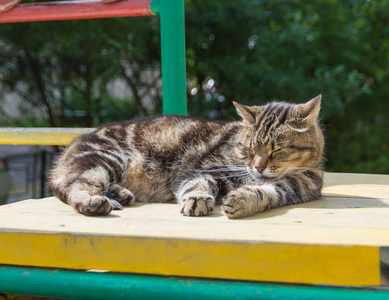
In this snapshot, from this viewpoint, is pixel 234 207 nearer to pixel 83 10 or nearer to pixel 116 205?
pixel 116 205

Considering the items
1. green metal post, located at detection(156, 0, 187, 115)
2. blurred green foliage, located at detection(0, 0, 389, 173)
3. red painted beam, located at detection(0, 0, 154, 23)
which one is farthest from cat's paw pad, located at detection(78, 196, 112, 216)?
blurred green foliage, located at detection(0, 0, 389, 173)

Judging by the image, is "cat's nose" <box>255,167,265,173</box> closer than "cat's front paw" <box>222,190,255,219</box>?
No

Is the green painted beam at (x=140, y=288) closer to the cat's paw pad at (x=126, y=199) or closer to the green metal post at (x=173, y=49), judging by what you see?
the cat's paw pad at (x=126, y=199)

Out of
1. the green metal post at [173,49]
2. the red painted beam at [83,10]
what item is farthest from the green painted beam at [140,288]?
the red painted beam at [83,10]

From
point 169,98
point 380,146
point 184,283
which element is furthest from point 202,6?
point 184,283

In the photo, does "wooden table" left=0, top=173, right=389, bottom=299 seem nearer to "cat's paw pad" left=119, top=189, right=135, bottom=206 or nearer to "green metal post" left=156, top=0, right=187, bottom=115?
"cat's paw pad" left=119, top=189, right=135, bottom=206

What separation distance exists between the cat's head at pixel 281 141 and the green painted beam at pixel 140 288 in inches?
36.2

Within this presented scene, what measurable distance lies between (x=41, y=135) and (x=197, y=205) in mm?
1342

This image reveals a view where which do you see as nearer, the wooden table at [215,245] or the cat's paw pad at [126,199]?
the wooden table at [215,245]

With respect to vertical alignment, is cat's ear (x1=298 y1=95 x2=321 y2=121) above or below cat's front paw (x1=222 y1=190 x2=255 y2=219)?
above

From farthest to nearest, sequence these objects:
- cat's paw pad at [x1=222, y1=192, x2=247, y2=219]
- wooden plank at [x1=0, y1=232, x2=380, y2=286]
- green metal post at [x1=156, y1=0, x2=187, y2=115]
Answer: green metal post at [x1=156, y1=0, x2=187, y2=115]
cat's paw pad at [x1=222, y1=192, x2=247, y2=219]
wooden plank at [x1=0, y1=232, x2=380, y2=286]

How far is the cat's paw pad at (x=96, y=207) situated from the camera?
75.9 inches

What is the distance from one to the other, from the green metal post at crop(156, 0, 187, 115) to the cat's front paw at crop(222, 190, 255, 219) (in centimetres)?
113

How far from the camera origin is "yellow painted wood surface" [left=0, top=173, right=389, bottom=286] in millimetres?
1376
